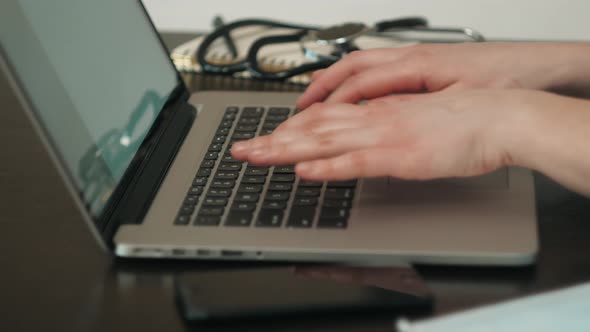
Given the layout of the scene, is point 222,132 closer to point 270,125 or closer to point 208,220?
point 270,125

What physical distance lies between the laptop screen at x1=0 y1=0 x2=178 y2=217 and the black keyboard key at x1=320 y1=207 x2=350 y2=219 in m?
0.18

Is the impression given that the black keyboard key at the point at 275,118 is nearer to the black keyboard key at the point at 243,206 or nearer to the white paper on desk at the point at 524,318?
the black keyboard key at the point at 243,206

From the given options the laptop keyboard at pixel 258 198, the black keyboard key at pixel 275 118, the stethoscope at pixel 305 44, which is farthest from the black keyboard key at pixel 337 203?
the stethoscope at pixel 305 44

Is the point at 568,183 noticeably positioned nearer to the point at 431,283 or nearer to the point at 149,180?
the point at 431,283

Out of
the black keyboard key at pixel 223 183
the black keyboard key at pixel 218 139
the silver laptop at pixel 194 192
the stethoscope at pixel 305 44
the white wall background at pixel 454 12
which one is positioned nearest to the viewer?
the silver laptop at pixel 194 192

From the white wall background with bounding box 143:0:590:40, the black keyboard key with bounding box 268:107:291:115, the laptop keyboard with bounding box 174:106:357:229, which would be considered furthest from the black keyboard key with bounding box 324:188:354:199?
the white wall background with bounding box 143:0:590:40

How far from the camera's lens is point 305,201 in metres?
0.69

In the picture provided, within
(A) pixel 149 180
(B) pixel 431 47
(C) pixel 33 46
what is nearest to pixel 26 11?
(C) pixel 33 46

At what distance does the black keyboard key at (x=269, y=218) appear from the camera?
2.15 ft

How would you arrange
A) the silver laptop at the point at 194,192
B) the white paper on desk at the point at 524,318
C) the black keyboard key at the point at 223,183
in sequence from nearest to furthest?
the white paper on desk at the point at 524,318, the silver laptop at the point at 194,192, the black keyboard key at the point at 223,183

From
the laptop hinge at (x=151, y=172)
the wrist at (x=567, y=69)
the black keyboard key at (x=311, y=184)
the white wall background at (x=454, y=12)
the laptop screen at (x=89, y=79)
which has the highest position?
the laptop screen at (x=89, y=79)

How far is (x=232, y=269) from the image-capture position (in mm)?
629

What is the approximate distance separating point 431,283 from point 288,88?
0.46 meters

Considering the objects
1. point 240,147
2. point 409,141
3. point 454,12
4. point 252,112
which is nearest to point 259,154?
point 240,147
